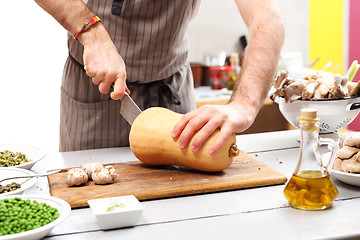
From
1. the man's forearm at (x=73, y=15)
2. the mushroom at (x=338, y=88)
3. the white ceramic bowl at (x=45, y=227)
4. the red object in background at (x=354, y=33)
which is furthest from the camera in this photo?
the red object in background at (x=354, y=33)

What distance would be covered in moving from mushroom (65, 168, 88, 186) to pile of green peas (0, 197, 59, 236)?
238mm

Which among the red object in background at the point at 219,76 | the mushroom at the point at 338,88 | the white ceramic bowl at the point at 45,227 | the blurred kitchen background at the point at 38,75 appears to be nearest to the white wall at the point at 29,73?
the blurred kitchen background at the point at 38,75

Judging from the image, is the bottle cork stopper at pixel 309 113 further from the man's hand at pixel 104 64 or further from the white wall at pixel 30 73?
the white wall at pixel 30 73

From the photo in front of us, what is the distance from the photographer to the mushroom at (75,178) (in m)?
1.25

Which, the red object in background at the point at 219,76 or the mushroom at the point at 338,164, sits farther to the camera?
the red object in background at the point at 219,76

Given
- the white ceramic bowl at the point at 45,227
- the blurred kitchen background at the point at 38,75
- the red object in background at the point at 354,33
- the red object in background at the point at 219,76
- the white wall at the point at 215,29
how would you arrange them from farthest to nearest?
the red object in background at the point at 354,33
the white wall at the point at 215,29
the red object in background at the point at 219,76
the blurred kitchen background at the point at 38,75
the white ceramic bowl at the point at 45,227

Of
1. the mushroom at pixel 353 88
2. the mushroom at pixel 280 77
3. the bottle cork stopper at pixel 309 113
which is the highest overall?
the mushroom at pixel 280 77

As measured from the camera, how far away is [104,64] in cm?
140

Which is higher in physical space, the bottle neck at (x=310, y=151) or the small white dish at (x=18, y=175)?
the bottle neck at (x=310, y=151)

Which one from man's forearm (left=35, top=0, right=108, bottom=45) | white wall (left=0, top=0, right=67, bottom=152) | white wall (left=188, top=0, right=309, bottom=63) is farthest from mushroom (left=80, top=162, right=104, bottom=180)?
white wall (left=188, top=0, right=309, bottom=63)

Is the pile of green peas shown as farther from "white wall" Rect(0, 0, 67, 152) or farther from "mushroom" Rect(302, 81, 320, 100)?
"white wall" Rect(0, 0, 67, 152)

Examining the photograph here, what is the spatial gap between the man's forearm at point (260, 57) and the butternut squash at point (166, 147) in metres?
0.20

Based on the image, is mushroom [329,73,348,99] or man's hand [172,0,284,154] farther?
mushroom [329,73,348,99]

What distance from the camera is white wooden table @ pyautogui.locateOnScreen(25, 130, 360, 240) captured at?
38.9 inches
